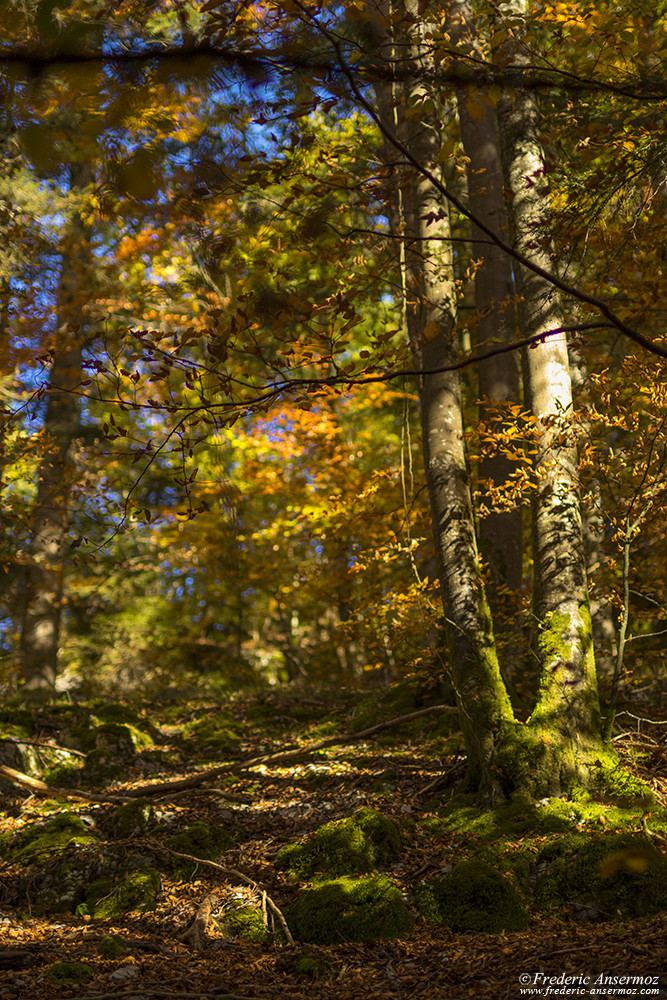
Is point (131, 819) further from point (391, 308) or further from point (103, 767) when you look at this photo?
point (391, 308)

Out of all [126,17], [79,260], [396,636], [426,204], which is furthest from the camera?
[79,260]

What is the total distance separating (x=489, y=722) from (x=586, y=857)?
115 cm

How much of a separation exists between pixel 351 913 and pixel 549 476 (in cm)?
318

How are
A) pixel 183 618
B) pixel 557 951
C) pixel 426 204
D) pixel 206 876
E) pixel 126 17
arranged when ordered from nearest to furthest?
pixel 126 17 < pixel 557 951 < pixel 206 876 < pixel 426 204 < pixel 183 618

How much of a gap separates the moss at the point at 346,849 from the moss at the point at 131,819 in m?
1.27

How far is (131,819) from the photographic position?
5430mm

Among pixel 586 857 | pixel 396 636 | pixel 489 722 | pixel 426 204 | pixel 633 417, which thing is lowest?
pixel 586 857

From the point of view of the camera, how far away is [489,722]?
497cm

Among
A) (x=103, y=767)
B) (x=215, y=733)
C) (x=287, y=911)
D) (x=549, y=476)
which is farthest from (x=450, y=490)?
(x=215, y=733)

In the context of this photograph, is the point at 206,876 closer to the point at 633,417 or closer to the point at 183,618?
the point at 633,417

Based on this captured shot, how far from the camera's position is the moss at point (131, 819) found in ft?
17.6

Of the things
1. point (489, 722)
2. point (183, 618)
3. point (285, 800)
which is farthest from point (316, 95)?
point (183, 618)

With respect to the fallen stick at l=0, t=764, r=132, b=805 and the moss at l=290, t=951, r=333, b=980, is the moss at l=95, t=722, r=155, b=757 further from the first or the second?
the moss at l=290, t=951, r=333, b=980

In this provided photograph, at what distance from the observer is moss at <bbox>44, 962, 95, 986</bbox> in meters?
A: 3.36
